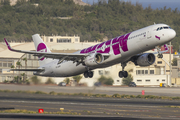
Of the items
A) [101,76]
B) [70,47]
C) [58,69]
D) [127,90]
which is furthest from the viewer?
[70,47]

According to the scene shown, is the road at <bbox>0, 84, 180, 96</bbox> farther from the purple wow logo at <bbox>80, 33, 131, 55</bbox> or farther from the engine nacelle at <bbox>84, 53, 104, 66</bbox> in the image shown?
the purple wow logo at <bbox>80, 33, 131, 55</bbox>

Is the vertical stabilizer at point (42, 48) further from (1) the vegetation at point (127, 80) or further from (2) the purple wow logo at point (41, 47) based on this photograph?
(1) the vegetation at point (127, 80)

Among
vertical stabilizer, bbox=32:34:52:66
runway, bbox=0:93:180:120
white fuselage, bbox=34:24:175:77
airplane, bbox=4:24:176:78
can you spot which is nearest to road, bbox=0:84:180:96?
runway, bbox=0:93:180:120

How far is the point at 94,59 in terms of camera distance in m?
55.3

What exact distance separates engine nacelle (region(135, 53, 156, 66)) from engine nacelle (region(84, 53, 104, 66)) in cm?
633

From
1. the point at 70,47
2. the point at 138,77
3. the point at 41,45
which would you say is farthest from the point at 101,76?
the point at 70,47

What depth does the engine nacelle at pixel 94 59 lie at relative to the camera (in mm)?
55344

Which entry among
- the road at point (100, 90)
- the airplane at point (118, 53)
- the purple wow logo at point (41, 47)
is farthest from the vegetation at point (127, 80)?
the airplane at point (118, 53)

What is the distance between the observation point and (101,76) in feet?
253

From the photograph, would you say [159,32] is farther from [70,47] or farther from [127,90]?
[70,47]

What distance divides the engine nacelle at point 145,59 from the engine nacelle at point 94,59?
249 inches

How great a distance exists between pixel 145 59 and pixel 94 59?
7976mm

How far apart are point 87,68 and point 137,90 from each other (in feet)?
136

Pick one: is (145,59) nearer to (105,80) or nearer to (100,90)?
(105,80)
